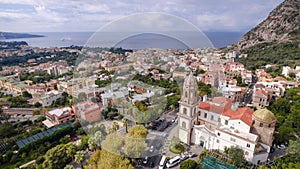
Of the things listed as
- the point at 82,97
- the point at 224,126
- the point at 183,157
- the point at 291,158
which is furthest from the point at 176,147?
the point at 82,97

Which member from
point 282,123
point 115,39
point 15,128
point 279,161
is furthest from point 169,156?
point 15,128

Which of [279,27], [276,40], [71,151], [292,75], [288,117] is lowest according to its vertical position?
[71,151]

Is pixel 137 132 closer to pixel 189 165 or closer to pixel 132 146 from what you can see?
pixel 132 146

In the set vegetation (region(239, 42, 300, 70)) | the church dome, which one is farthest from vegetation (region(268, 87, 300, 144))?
vegetation (region(239, 42, 300, 70))

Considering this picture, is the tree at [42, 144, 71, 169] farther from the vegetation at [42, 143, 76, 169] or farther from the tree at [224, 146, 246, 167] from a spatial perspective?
the tree at [224, 146, 246, 167]

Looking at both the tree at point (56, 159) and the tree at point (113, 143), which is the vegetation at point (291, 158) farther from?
the tree at point (56, 159)
